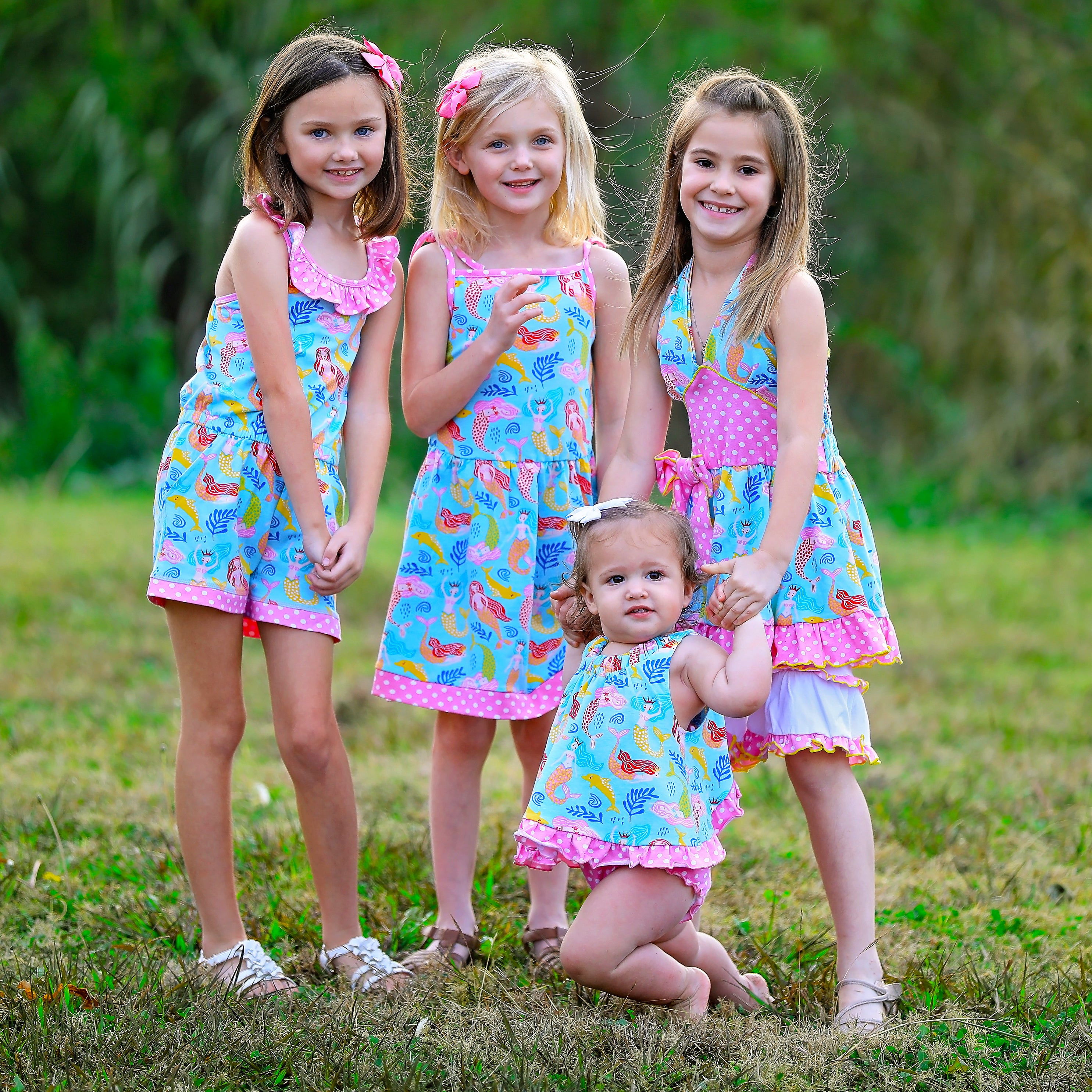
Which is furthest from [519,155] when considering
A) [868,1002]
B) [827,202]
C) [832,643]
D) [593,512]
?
[827,202]

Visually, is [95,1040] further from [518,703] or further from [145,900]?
[518,703]

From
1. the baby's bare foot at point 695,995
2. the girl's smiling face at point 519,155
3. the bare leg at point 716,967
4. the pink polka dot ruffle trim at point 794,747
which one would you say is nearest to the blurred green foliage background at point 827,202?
the girl's smiling face at point 519,155

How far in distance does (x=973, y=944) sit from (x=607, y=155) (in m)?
7.02

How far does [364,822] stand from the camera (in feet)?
11.9

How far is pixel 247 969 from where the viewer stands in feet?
8.61

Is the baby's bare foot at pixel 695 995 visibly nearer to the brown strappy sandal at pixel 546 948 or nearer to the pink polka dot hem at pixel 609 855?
the pink polka dot hem at pixel 609 855

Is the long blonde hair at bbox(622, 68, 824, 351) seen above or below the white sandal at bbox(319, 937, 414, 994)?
above

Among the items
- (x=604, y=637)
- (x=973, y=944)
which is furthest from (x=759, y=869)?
(x=604, y=637)

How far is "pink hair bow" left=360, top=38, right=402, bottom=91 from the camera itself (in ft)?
8.75

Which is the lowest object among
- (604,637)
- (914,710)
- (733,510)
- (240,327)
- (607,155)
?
(914,710)

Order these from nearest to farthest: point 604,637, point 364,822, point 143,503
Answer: point 604,637 < point 364,822 < point 143,503

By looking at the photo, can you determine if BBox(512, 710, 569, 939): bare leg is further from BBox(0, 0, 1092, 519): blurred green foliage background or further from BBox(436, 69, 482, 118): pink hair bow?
BBox(0, 0, 1092, 519): blurred green foliage background

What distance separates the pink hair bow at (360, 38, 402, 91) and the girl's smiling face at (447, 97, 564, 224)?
0.63ft

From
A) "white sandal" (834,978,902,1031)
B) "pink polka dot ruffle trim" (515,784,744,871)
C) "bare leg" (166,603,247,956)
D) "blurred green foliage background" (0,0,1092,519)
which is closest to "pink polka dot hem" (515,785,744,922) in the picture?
"pink polka dot ruffle trim" (515,784,744,871)
